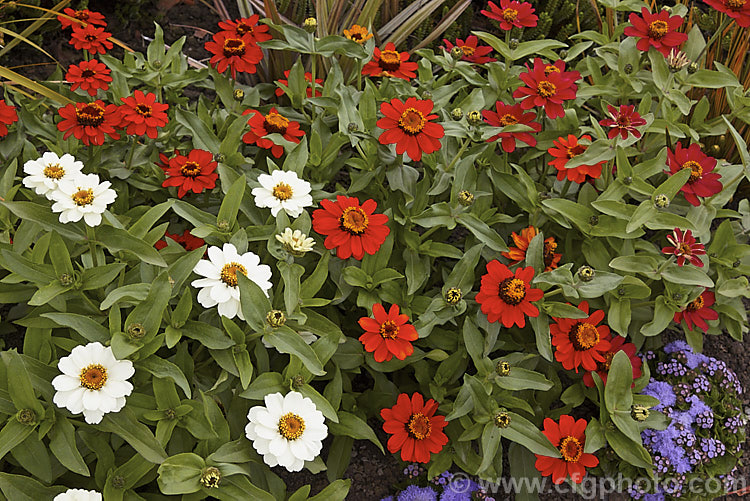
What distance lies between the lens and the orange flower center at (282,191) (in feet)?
4.43

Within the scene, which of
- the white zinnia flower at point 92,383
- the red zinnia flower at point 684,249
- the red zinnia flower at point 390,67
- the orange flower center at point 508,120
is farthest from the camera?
the red zinnia flower at point 390,67

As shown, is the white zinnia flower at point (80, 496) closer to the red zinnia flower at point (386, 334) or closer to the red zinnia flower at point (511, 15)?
the red zinnia flower at point (386, 334)

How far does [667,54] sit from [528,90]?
44cm

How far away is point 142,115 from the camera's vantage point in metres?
1.58

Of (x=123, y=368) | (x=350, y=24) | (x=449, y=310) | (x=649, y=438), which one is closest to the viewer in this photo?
(x=123, y=368)

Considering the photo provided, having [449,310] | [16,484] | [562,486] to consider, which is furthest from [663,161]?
[16,484]

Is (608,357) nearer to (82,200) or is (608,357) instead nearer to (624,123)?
(624,123)

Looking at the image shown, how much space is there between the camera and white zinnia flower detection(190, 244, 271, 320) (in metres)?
1.18

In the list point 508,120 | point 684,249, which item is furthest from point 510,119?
point 684,249

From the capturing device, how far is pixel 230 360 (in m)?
1.25

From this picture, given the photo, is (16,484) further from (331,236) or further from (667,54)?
(667,54)

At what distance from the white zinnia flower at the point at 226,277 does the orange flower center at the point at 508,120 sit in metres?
0.76

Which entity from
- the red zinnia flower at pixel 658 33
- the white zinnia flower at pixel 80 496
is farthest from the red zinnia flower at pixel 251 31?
the white zinnia flower at pixel 80 496

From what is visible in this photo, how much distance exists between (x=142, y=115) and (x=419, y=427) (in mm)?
1004
